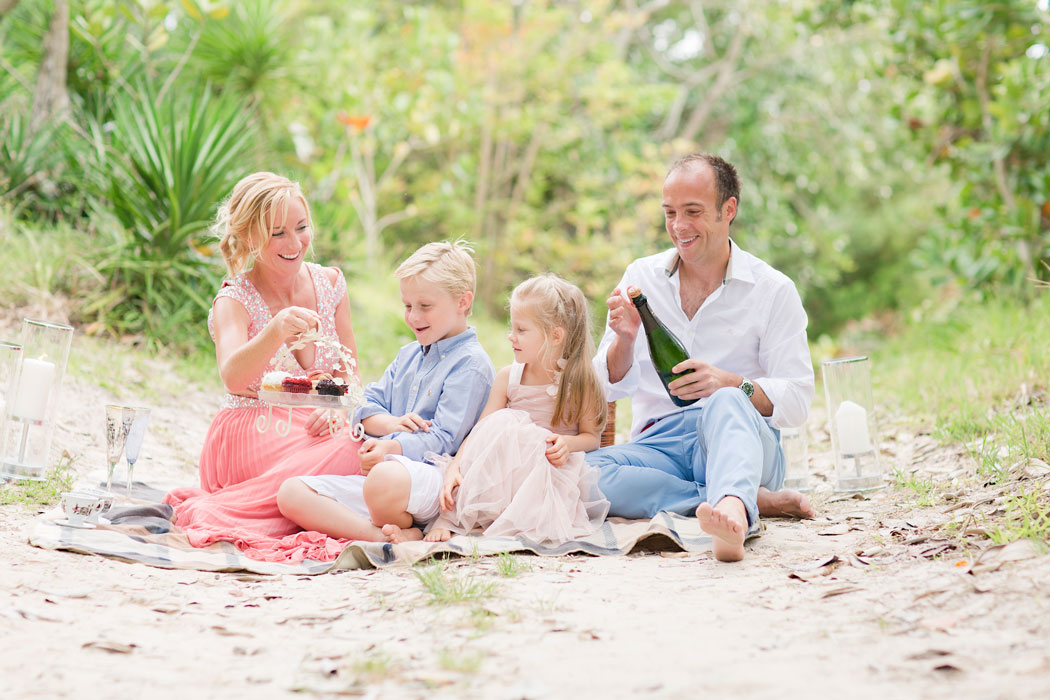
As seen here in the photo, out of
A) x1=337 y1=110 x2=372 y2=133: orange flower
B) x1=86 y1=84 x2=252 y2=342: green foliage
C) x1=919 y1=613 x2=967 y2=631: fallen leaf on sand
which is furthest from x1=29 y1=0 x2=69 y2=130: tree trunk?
x1=919 y1=613 x2=967 y2=631: fallen leaf on sand

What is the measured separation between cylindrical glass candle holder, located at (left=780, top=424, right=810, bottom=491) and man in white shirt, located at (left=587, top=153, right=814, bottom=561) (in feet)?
1.78

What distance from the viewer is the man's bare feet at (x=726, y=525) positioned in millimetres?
2896

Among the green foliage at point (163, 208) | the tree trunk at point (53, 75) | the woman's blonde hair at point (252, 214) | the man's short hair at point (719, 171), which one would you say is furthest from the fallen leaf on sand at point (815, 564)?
the tree trunk at point (53, 75)

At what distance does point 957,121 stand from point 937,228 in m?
0.90

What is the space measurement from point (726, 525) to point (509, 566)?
684 millimetres

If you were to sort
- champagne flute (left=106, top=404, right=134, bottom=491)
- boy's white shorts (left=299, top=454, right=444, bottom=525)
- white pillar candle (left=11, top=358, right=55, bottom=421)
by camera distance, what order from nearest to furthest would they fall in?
boy's white shorts (left=299, top=454, right=444, bottom=525) → champagne flute (left=106, top=404, right=134, bottom=491) → white pillar candle (left=11, top=358, right=55, bottom=421)

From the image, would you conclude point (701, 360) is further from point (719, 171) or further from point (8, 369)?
point (8, 369)

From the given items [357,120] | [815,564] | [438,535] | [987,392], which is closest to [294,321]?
[438,535]

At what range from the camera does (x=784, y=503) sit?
372 centimetres

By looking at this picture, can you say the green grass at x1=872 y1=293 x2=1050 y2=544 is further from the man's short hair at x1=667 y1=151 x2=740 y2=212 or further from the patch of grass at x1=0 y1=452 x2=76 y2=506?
the patch of grass at x1=0 y1=452 x2=76 y2=506

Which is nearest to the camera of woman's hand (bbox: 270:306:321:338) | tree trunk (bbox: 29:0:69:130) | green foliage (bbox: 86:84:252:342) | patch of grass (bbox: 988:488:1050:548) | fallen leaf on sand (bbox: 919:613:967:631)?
fallen leaf on sand (bbox: 919:613:967:631)

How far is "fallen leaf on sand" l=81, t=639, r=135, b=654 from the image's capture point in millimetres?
2256

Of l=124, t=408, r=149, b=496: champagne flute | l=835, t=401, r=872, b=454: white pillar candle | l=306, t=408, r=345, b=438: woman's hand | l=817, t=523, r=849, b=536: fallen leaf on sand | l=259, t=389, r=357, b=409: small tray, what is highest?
l=835, t=401, r=872, b=454: white pillar candle

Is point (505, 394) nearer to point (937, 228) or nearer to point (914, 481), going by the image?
point (914, 481)
